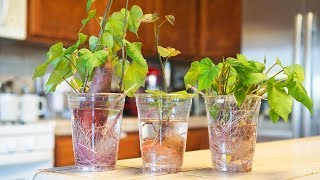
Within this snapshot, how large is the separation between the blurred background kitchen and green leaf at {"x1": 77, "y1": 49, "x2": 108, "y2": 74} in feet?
4.72

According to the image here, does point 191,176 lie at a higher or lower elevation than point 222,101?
lower

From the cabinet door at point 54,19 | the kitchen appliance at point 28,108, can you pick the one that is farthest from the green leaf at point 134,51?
the cabinet door at point 54,19

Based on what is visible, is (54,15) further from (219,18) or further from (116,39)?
(116,39)

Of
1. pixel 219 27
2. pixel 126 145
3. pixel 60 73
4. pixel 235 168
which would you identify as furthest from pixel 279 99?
pixel 219 27

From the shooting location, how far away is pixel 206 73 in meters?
0.72

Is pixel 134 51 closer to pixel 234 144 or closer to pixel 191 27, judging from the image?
pixel 234 144

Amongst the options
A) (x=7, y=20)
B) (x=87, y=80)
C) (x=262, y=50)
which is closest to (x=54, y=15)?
(x=7, y=20)

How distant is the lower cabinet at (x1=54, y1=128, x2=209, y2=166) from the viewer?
2361 mm

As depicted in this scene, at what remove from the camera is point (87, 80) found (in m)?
0.79

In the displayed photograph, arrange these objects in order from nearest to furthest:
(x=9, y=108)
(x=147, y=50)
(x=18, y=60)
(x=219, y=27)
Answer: (x=9, y=108)
(x=18, y=60)
(x=147, y=50)
(x=219, y=27)

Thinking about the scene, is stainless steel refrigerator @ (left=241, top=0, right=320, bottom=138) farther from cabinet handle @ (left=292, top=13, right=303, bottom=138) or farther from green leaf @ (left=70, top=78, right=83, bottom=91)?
green leaf @ (left=70, top=78, right=83, bottom=91)

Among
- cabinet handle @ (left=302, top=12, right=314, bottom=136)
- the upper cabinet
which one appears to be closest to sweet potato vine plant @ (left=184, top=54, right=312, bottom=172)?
the upper cabinet

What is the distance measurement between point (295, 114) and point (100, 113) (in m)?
2.42

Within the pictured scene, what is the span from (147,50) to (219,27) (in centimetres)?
71
